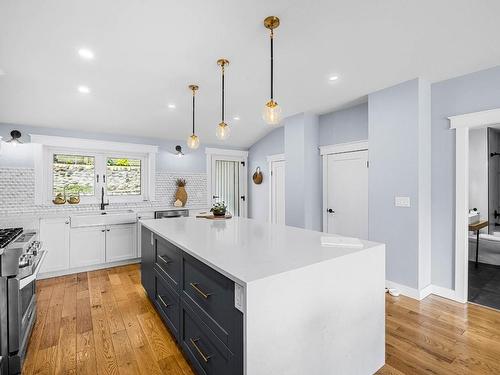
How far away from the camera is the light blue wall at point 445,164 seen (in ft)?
9.04

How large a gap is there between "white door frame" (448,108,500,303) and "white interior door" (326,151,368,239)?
1090mm

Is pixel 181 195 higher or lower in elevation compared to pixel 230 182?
lower

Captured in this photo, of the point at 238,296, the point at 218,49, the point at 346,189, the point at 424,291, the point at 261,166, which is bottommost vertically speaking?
the point at 424,291

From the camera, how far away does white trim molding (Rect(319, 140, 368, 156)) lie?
375 centimetres

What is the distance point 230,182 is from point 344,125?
2852 millimetres

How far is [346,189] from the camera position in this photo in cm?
400

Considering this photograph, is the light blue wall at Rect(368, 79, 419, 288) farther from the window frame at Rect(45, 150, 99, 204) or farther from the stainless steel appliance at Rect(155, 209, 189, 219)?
the window frame at Rect(45, 150, 99, 204)

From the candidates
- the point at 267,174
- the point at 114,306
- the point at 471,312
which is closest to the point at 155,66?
the point at 114,306

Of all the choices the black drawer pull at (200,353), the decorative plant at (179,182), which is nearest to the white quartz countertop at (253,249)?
the black drawer pull at (200,353)

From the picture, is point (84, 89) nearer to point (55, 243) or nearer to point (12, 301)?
point (55, 243)

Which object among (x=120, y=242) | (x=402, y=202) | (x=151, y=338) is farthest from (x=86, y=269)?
(x=402, y=202)

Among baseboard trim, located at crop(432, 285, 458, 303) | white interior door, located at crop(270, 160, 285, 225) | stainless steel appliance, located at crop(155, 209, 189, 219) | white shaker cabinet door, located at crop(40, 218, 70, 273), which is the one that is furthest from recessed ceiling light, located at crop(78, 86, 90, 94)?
baseboard trim, located at crop(432, 285, 458, 303)

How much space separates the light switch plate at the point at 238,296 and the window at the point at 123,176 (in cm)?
417

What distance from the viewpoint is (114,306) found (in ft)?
9.06
